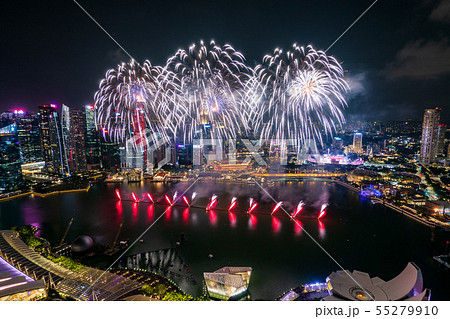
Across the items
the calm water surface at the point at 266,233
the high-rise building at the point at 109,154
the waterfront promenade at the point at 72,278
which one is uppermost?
the high-rise building at the point at 109,154

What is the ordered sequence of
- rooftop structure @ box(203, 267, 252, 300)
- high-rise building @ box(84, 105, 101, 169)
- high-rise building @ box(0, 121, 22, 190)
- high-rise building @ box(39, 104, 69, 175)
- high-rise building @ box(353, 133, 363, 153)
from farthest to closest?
high-rise building @ box(353, 133, 363, 153)
high-rise building @ box(84, 105, 101, 169)
high-rise building @ box(39, 104, 69, 175)
high-rise building @ box(0, 121, 22, 190)
rooftop structure @ box(203, 267, 252, 300)

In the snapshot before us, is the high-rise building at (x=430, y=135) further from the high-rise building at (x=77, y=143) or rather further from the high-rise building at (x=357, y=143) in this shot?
the high-rise building at (x=77, y=143)

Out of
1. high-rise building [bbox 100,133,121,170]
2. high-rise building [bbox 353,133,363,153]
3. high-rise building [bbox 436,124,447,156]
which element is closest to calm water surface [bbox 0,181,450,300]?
high-rise building [bbox 100,133,121,170]

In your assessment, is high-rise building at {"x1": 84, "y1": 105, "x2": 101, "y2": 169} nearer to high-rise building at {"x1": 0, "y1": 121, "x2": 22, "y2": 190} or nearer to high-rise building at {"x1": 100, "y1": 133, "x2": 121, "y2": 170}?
high-rise building at {"x1": 100, "y1": 133, "x2": 121, "y2": 170}

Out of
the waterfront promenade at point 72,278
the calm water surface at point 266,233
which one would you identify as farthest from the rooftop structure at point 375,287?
the waterfront promenade at point 72,278

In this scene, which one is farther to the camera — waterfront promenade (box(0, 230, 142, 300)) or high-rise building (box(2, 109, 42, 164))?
high-rise building (box(2, 109, 42, 164))

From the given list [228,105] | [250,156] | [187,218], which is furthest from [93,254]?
[250,156]

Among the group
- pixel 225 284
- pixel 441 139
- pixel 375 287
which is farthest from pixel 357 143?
pixel 225 284
